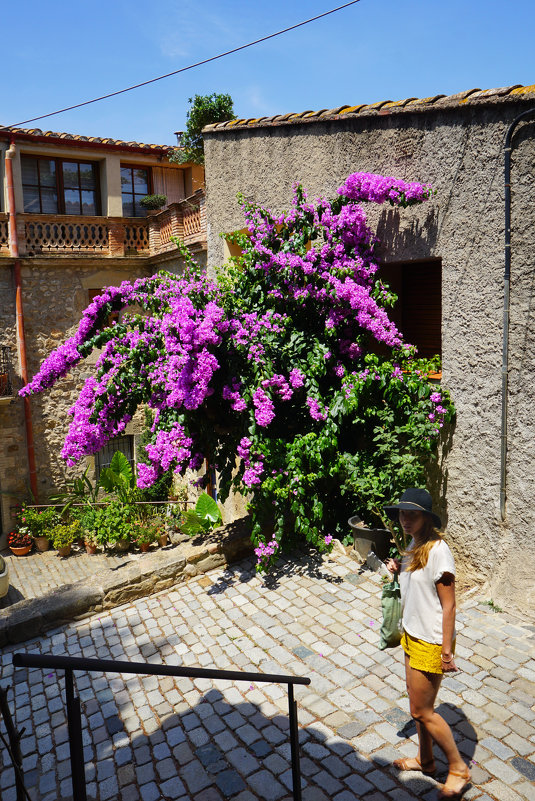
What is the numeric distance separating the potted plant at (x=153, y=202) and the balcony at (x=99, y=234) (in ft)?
1.98

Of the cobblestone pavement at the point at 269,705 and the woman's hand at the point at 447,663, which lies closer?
the woman's hand at the point at 447,663

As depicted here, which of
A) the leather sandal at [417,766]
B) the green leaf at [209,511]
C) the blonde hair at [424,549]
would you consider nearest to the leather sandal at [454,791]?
the leather sandal at [417,766]

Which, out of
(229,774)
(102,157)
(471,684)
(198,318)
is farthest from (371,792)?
(102,157)

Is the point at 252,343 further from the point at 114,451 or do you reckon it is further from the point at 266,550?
the point at 114,451

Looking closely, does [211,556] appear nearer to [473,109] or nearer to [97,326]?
[97,326]

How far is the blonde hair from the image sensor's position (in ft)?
10.5

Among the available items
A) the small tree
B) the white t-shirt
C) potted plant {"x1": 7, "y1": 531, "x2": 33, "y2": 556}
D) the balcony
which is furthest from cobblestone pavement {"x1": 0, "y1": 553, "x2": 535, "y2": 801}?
the small tree

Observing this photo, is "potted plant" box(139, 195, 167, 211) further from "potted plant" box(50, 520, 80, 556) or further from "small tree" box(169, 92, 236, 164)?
"potted plant" box(50, 520, 80, 556)

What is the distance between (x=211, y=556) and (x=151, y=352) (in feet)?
7.79

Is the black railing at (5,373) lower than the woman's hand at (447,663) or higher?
higher

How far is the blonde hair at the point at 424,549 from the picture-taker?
3.20m

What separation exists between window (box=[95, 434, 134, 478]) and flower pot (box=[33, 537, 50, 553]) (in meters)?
2.22

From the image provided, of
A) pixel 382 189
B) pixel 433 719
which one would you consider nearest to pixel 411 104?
pixel 382 189

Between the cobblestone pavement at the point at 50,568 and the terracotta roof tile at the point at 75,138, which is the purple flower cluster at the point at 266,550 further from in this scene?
the terracotta roof tile at the point at 75,138
